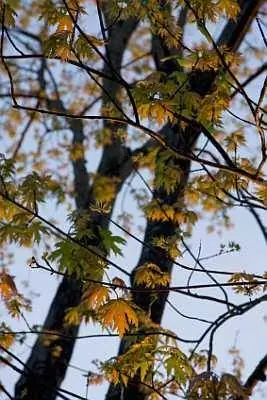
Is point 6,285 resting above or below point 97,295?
above

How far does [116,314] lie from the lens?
224cm

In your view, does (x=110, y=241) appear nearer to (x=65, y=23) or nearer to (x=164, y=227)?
(x=65, y=23)

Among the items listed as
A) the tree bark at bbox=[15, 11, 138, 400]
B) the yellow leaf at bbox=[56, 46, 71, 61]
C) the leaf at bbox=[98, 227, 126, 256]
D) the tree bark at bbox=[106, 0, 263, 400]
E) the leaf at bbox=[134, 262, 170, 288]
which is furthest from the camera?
the tree bark at bbox=[15, 11, 138, 400]

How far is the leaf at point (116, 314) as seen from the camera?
7.32 feet

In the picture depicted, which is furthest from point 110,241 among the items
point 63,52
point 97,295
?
point 63,52

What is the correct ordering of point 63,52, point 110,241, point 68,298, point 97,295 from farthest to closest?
point 68,298 → point 110,241 → point 97,295 → point 63,52

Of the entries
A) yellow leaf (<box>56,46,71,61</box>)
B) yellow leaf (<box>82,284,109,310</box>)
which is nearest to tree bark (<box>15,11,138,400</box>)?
yellow leaf (<box>56,46,71,61</box>)

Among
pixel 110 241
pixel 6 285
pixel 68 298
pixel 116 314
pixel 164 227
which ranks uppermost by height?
pixel 164 227

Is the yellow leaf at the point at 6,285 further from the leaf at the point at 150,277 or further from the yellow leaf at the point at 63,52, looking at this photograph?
the yellow leaf at the point at 63,52

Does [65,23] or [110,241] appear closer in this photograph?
[65,23]

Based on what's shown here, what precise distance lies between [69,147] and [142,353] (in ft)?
17.5

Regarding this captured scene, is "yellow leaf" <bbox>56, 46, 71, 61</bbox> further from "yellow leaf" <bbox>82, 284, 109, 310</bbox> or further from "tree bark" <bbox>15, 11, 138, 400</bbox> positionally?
"yellow leaf" <bbox>82, 284, 109, 310</bbox>

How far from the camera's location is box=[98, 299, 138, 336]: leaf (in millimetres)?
2230

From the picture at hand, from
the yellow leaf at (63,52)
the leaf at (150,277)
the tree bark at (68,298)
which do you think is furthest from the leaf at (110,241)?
the yellow leaf at (63,52)
